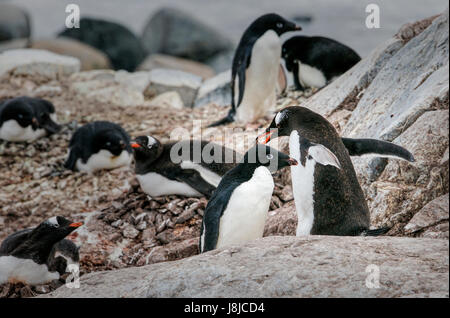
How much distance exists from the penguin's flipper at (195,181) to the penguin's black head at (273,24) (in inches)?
58.8

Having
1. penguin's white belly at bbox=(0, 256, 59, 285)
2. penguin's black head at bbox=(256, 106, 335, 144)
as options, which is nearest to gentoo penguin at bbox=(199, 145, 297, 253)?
penguin's black head at bbox=(256, 106, 335, 144)

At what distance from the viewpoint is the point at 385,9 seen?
317 cm

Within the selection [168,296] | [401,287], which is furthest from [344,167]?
[168,296]

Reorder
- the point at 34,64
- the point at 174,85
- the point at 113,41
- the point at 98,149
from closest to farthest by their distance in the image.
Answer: the point at 98,149
the point at 34,64
the point at 174,85
the point at 113,41

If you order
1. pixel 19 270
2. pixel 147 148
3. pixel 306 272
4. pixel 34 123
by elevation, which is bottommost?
pixel 19 270

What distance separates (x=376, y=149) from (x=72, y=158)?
8.67 ft

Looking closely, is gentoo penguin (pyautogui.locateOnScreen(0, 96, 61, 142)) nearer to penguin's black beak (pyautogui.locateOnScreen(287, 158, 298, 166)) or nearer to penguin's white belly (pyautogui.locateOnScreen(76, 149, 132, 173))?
penguin's white belly (pyautogui.locateOnScreen(76, 149, 132, 173))

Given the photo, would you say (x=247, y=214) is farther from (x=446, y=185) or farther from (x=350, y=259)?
(x=446, y=185)

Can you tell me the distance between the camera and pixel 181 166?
11.0 ft

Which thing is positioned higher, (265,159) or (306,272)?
(265,159)

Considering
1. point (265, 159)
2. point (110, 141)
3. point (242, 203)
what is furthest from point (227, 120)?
point (242, 203)

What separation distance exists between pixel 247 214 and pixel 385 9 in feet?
5.10

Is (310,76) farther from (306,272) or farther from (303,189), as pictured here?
(306,272)

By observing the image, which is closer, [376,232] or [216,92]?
[376,232]
